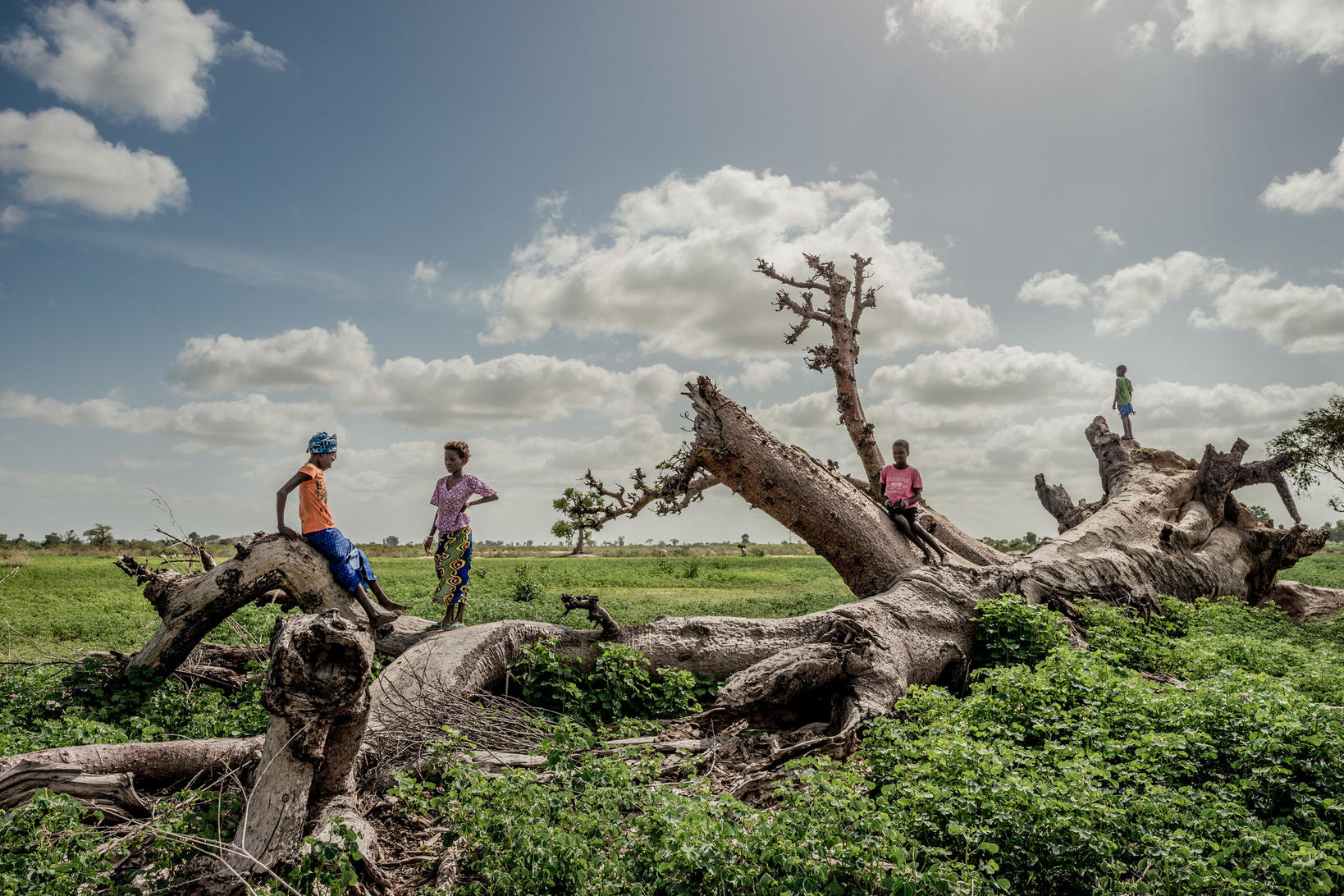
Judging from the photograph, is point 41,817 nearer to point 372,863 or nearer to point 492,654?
point 372,863

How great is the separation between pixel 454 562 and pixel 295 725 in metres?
4.41

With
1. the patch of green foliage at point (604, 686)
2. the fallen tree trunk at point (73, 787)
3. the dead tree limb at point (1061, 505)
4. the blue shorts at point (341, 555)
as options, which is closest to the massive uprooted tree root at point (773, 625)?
the blue shorts at point (341, 555)

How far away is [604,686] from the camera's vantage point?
285 inches

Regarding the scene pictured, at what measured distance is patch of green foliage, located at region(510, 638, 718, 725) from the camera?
695cm

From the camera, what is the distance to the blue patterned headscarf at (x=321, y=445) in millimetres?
7383

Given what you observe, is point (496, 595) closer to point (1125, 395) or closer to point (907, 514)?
point (907, 514)

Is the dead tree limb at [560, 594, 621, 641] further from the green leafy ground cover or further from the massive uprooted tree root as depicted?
the green leafy ground cover

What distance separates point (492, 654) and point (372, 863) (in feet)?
10.1

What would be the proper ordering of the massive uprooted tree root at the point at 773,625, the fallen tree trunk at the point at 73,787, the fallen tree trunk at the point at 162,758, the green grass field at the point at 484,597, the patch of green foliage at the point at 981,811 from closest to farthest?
the patch of green foliage at the point at 981,811 → the fallen tree trunk at the point at 73,787 → the fallen tree trunk at the point at 162,758 → the massive uprooted tree root at the point at 773,625 → the green grass field at the point at 484,597

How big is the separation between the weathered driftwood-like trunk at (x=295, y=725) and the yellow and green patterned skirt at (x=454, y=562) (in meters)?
4.21

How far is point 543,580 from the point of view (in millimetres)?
21719

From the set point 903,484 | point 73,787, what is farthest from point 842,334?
point 73,787

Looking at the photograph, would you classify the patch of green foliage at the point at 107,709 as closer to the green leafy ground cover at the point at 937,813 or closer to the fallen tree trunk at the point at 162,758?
the green leafy ground cover at the point at 937,813

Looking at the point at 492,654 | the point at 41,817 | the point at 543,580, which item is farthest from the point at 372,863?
the point at 543,580
